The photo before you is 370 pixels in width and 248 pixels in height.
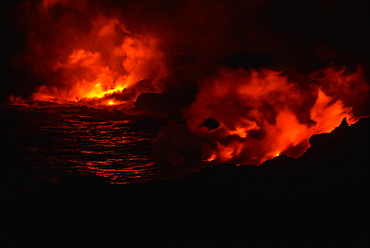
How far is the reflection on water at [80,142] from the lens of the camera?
16.3 feet

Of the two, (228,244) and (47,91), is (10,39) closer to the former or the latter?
(47,91)

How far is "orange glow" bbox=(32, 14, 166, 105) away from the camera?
7.20 meters

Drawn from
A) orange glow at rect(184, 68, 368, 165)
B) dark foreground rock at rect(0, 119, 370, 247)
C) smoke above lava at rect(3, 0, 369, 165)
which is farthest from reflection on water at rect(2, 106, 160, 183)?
orange glow at rect(184, 68, 368, 165)

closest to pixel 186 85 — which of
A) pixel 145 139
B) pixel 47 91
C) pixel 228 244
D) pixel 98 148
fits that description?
pixel 145 139

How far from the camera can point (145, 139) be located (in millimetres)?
5895

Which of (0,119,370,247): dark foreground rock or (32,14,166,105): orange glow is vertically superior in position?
(32,14,166,105): orange glow

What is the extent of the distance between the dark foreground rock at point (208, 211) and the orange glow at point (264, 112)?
80cm

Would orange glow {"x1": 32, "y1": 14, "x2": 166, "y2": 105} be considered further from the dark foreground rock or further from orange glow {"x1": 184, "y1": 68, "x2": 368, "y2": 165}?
the dark foreground rock

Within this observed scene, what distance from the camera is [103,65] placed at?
312 inches

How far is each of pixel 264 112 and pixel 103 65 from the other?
356 cm

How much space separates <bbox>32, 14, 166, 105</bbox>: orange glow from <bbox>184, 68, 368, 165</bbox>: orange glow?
1.27 m

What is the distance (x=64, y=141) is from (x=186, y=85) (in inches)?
90.2

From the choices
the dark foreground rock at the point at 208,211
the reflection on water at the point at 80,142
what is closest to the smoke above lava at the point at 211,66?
the reflection on water at the point at 80,142

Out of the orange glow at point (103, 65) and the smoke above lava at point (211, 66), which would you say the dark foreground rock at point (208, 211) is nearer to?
the smoke above lava at point (211, 66)
